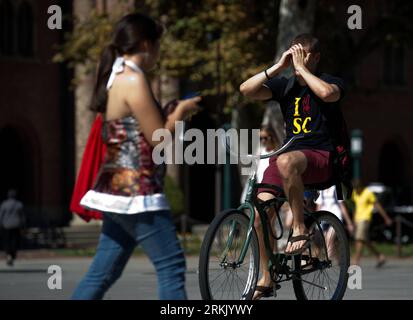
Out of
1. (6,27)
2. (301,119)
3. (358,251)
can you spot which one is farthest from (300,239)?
(6,27)

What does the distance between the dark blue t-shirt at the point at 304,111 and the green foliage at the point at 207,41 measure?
20.7 m

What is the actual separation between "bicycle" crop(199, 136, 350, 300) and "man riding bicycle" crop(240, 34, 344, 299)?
9 cm

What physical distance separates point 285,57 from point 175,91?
29752 mm

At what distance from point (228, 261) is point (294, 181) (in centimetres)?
77

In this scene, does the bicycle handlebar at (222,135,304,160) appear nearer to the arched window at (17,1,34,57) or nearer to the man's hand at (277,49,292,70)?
the man's hand at (277,49,292,70)

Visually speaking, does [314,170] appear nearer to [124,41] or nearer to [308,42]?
[308,42]

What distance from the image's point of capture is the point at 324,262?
9.00 meters

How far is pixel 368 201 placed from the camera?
871 inches

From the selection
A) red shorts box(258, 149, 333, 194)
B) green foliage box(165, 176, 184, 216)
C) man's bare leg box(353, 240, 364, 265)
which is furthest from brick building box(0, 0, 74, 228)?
red shorts box(258, 149, 333, 194)

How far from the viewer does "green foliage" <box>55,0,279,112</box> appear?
3020cm
